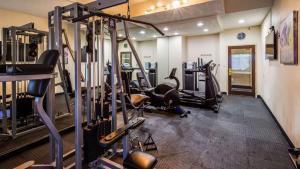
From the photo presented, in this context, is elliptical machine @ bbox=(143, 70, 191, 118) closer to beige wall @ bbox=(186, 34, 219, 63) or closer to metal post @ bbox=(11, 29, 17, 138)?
metal post @ bbox=(11, 29, 17, 138)

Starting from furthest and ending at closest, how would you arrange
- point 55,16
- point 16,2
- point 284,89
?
1. point 16,2
2. point 284,89
3. point 55,16

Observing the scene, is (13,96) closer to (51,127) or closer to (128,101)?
(51,127)

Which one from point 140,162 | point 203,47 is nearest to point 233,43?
point 203,47

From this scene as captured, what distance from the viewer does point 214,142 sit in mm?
3076

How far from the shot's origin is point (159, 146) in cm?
293

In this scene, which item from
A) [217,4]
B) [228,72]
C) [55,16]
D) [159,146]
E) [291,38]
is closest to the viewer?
[55,16]

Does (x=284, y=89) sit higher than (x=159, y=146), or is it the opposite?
(x=284, y=89)

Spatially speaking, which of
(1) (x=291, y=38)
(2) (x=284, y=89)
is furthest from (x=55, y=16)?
(2) (x=284, y=89)

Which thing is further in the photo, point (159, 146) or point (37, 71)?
point (159, 146)

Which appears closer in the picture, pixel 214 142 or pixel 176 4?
pixel 214 142

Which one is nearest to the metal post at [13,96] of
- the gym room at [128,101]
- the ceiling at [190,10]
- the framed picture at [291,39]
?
the gym room at [128,101]

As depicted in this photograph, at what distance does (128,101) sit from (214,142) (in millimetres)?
1642

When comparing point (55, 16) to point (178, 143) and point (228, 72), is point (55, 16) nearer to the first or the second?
point (178, 143)

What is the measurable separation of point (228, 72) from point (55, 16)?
6992 millimetres
